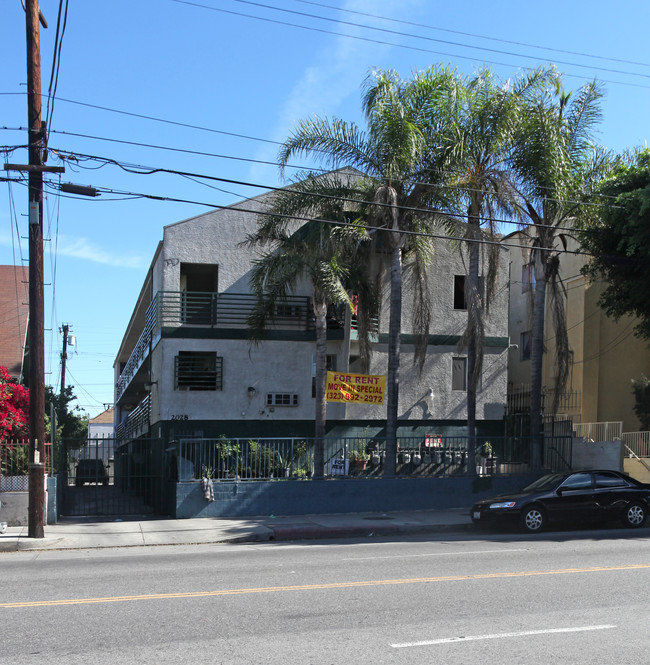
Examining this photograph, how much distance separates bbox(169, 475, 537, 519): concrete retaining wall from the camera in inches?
756

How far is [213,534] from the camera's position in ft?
54.3

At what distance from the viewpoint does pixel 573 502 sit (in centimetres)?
1670

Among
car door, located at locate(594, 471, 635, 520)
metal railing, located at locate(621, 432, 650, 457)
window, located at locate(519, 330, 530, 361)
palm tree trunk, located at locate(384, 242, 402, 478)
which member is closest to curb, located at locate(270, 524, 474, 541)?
car door, located at locate(594, 471, 635, 520)

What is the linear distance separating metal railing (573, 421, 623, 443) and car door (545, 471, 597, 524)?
18.3 feet

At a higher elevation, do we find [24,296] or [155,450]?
[24,296]

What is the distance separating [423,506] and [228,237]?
31.9 feet

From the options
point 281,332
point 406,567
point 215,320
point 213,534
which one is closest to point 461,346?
point 281,332

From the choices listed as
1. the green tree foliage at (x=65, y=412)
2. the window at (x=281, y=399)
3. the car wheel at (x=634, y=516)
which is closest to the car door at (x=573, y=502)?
the car wheel at (x=634, y=516)

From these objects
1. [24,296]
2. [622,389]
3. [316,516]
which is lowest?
[316,516]

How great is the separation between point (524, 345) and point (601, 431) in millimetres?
7852

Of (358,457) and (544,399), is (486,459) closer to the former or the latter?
(358,457)

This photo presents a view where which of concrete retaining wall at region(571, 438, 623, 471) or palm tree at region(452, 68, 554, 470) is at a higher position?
palm tree at region(452, 68, 554, 470)

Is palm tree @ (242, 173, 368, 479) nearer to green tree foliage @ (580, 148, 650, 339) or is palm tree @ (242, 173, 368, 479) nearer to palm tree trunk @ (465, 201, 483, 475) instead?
palm tree trunk @ (465, 201, 483, 475)

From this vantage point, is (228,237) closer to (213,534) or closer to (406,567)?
(213,534)
